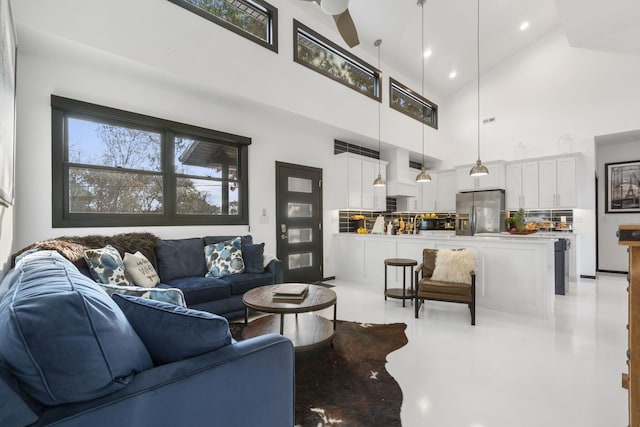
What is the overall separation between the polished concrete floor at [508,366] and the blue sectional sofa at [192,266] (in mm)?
1236

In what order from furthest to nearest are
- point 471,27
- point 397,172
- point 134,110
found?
point 397,172 → point 471,27 → point 134,110

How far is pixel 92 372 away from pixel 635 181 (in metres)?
9.25

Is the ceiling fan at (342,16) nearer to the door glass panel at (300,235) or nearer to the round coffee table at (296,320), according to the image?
the round coffee table at (296,320)

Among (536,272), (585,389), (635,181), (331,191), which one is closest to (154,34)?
(331,191)

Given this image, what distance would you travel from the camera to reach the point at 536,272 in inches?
147

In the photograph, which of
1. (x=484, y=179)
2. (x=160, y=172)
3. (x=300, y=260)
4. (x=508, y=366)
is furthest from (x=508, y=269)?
(x=160, y=172)

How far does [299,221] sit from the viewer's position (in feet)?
17.9

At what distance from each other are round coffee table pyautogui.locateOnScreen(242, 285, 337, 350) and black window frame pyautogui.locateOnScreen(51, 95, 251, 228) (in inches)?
71.8

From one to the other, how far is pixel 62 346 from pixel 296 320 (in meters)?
2.35

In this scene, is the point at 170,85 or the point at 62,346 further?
the point at 170,85

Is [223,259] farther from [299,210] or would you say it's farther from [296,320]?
[299,210]

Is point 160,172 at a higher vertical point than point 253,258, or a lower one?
higher

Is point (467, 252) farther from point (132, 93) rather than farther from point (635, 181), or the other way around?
point (635, 181)

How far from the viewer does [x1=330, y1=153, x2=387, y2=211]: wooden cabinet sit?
19.6 ft
